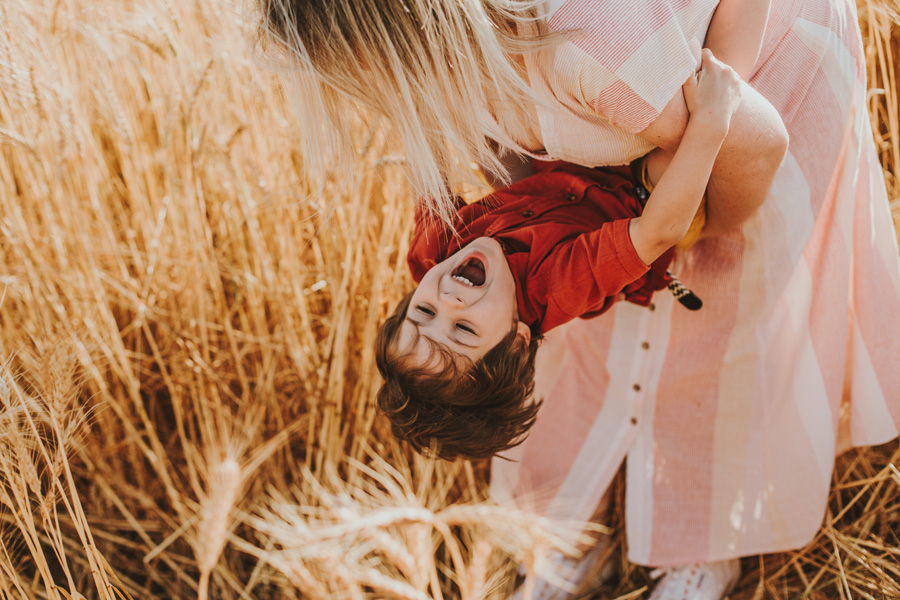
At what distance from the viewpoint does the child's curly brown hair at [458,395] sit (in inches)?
39.9

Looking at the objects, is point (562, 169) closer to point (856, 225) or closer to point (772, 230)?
point (772, 230)

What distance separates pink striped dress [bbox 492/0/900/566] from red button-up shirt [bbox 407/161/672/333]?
11 cm

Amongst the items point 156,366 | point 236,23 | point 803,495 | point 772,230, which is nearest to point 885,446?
Result: point 803,495

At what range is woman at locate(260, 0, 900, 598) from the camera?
2.56 ft

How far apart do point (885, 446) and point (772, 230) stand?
71cm

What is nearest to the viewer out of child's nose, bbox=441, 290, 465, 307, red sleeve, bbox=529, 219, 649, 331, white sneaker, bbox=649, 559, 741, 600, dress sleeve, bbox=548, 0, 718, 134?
dress sleeve, bbox=548, 0, 718, 134

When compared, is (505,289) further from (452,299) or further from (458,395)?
(458,395)

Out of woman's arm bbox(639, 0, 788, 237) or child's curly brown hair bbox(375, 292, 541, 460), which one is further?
child's curly brown hair bbox(375, 292, 541, 460)

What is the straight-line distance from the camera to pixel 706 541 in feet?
4.21

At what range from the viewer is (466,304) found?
0.98 m

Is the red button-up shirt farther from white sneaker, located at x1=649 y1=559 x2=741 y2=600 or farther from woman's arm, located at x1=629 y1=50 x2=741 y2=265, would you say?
white sneaker, located at x1=649 y1=559 x2=741 y2=600

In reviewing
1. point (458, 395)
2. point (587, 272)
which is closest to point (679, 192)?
point (587, 272)

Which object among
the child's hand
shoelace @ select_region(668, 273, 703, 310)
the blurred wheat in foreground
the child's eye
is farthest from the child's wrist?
the blurred wheat in foreground

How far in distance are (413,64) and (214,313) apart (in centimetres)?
104
